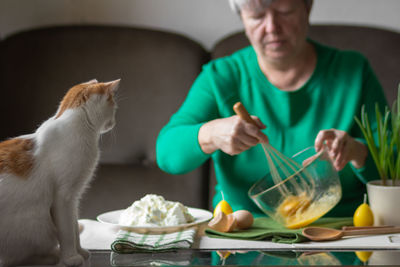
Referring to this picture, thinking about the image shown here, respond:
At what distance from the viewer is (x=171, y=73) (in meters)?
1.81

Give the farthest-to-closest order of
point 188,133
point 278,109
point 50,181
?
point 278,109 → point 188,133 → point 50,181

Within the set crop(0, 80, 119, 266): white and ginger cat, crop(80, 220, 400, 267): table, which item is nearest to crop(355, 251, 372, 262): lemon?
crop(80, 220, 400, 267): table

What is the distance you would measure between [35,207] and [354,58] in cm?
105

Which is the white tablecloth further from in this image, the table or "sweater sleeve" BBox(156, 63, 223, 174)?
"sweater sleeve" BBox(156, 63, 223, 174)

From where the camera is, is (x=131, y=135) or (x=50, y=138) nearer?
(x=50, y=138)

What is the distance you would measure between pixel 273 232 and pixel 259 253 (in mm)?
97

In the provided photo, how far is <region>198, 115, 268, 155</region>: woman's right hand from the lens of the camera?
0.88m

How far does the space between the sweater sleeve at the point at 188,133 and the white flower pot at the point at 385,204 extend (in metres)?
0.42

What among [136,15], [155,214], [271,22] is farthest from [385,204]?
[136,15]

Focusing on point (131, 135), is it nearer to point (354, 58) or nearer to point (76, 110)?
point (354, 58)

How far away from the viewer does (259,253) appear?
2.33 ft

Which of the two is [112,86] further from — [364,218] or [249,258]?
[364,218]

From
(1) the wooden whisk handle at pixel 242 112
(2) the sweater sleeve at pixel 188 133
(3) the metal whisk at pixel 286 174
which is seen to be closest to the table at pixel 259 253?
(3) the metal whisk at pixel 286 174

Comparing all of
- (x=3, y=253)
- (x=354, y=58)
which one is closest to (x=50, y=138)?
(x=3, y=253)
